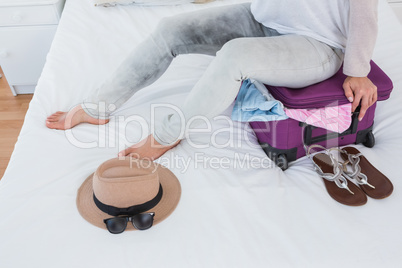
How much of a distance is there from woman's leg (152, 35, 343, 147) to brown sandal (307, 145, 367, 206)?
0.26 metres

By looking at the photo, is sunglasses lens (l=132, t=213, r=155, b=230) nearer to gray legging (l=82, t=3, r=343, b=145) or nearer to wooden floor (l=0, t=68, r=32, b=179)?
gray legging (l=82, t=3, r=343, b=145)

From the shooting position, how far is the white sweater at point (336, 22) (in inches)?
40.1

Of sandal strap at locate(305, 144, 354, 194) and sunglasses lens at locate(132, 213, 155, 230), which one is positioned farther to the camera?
sandal strap at locate(305, 144, 354, 194)

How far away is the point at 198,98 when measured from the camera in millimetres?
1098

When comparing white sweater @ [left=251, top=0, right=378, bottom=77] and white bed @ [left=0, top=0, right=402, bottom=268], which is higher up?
white sweater @ [left=251, top=0, right=378, bottom=77]

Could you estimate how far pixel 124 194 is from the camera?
944 mm

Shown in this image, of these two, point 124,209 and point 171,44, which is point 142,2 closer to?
point 171,44

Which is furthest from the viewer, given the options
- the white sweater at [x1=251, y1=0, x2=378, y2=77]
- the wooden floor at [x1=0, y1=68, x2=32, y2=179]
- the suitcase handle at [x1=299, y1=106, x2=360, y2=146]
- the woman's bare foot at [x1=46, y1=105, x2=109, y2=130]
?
the wooden floor at [x1=0, y1=68, x2=32, y2=179]

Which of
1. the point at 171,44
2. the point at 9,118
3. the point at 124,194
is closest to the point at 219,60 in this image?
the point at 171,44

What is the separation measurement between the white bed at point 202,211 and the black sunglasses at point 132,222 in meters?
0.02

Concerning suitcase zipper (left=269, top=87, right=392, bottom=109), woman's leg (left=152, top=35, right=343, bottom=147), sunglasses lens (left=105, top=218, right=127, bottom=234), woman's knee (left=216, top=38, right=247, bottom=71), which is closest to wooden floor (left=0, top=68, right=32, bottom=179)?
sunglasses lens (left=105, top=218, right=127, bottom=234)

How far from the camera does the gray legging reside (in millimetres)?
1059

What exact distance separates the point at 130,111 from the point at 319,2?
28.4 inches

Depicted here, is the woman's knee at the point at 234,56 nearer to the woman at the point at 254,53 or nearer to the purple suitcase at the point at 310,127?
the woman at the point at 254,53
